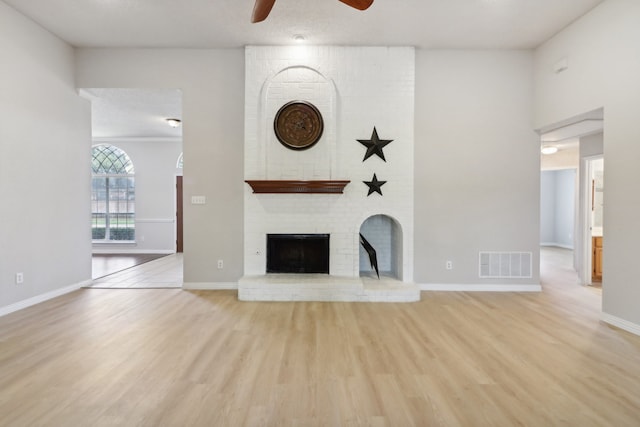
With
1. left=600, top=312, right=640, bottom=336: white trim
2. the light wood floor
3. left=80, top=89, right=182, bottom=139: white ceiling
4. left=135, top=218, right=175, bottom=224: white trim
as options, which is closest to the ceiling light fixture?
left=80, top=89, right=182, bottom=139: white ceiling

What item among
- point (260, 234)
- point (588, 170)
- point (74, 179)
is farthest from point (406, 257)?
point (74, 179)

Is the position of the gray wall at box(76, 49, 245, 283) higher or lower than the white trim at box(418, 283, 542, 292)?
higher

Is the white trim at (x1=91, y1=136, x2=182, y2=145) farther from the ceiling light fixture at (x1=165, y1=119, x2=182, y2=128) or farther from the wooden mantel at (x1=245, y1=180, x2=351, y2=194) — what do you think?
the wooden mantel at (x1=245, y1=180, x2=351, y2=194)

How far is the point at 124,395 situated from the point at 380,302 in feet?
9.47

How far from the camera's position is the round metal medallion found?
4.47 metres

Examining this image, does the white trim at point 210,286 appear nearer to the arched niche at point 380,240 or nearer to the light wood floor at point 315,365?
the light wood floor at point 315,365

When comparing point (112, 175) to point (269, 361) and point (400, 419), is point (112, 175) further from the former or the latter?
point (400, 419)

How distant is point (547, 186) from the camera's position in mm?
9695

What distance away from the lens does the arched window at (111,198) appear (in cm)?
853

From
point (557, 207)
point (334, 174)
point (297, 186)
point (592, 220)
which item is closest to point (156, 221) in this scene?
point (297, 186)

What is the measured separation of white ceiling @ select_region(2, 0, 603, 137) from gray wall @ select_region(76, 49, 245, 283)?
0.72 feet

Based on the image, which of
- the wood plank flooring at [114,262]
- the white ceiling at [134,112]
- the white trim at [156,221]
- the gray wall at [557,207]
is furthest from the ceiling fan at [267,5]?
the gray wall at [557,207]

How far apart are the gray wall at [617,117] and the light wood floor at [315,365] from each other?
503mm

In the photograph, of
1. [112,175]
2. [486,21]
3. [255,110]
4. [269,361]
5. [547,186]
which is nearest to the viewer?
[269,361]
